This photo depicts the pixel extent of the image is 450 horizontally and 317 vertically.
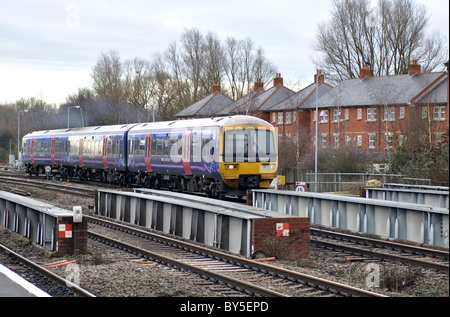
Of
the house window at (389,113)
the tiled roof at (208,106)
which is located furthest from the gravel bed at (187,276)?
the tiled roof at (208,106)

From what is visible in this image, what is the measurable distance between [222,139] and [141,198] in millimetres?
5470

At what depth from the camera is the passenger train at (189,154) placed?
24.6m

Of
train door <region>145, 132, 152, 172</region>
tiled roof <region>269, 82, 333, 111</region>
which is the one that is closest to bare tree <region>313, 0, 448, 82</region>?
tiled roof <region>269, 82, 333, 111</region>

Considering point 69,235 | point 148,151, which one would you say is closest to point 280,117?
point 148,151

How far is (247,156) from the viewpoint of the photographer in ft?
81.3

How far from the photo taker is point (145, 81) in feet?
292

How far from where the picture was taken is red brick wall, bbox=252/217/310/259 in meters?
13.8

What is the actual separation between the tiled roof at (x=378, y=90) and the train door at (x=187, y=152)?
29.3 meters

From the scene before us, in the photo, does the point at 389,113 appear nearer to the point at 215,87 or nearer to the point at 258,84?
the point at 258,84

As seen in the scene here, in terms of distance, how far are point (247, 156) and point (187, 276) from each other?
13166mm

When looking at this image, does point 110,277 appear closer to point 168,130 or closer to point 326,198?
point 326,198

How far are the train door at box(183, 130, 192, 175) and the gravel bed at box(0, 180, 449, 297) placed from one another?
470 inches

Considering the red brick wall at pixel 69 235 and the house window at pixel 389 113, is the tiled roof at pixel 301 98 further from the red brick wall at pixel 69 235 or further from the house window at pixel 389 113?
the red brick wall at pixel 69 235
